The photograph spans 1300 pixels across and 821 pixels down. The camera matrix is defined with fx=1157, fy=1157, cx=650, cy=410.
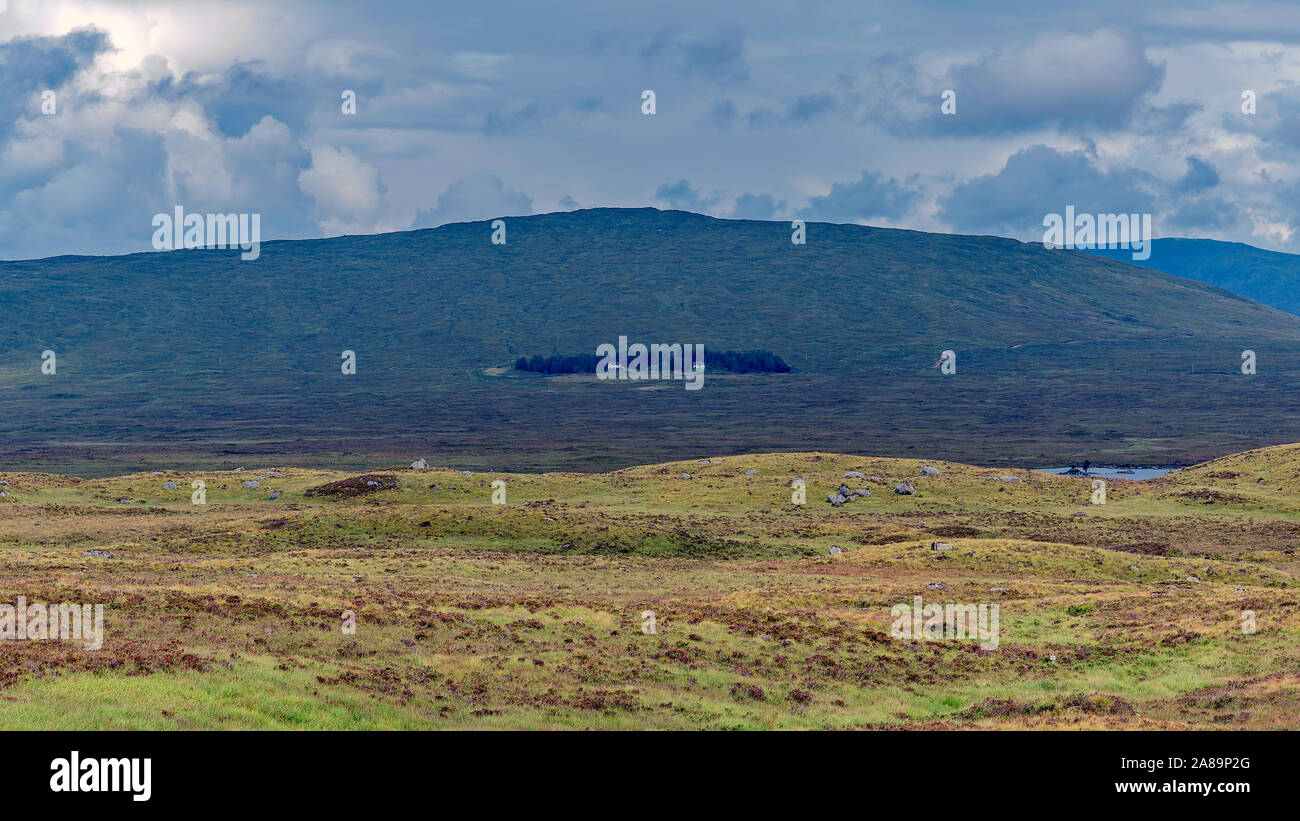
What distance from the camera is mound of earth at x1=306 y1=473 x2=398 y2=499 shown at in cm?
9612

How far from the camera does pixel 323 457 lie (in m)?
195

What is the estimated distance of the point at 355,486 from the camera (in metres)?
96.7

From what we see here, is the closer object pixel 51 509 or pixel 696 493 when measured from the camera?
pixel 51 509

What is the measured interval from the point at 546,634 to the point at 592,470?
458ft

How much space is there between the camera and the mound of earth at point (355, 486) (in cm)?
9612

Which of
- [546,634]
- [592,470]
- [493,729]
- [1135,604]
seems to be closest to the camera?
[493,729]

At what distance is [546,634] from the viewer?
36906 mm
